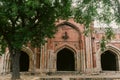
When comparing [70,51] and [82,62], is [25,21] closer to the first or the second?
[82,62]

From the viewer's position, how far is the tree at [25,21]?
1221 centimetres

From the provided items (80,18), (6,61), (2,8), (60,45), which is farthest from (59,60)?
(2,8)

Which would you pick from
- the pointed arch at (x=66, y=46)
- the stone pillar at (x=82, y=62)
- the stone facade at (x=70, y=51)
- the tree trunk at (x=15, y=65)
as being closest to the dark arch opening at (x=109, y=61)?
the stone facade at (x=70, y=51)

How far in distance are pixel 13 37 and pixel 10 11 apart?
176cm

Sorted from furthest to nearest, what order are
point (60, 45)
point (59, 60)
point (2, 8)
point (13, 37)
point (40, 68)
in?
point (59, 60) < point (60, 45) < point (40, 68) < point (13, 37) < point (2, 8)

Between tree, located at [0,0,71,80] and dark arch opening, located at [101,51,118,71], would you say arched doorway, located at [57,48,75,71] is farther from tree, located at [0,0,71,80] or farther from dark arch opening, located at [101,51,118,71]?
tree, located at [0,0,71,80]

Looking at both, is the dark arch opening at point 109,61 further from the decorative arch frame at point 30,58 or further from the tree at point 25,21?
the tree at point 25,21

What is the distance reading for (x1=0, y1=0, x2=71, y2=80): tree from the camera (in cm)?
1221

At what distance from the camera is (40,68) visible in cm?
1953

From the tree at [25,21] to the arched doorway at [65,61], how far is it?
8853 millimetres

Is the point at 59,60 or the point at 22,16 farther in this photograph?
the point at 59,60

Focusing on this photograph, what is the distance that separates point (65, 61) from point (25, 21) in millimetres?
10847

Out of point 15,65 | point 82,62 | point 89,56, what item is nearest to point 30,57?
point 82,62

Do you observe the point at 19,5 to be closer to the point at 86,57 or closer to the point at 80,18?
the point at 80,18
